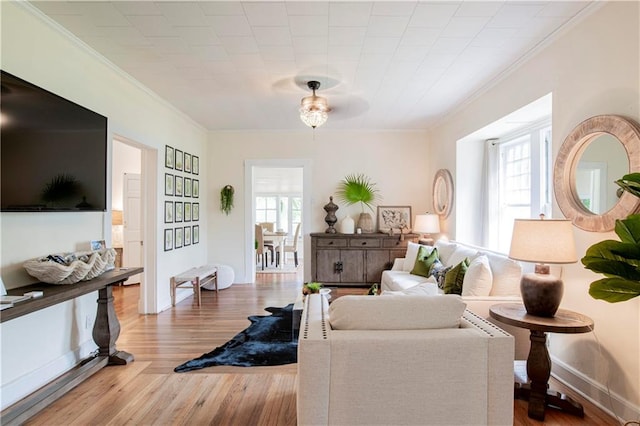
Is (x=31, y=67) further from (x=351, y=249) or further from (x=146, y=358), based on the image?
(x=351, y=249)

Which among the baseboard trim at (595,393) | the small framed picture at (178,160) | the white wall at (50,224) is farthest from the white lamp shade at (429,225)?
the white wall at (50,224)

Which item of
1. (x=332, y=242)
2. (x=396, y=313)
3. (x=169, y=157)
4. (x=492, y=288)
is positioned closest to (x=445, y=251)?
(x=492, y=288)

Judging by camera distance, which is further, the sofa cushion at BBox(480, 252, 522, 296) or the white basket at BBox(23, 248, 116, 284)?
the sofa cushion at BBox(480, 252, 522, 296)

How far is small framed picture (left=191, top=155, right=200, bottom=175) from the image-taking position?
5473 mm

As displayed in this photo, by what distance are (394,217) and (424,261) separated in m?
1.83

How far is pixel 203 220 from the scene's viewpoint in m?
5.96

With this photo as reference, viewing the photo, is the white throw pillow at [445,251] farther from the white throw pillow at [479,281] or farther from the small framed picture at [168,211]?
the small framed picture at [168,211]

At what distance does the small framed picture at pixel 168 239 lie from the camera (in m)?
4.52

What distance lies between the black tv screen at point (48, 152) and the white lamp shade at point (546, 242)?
3335 millimetres

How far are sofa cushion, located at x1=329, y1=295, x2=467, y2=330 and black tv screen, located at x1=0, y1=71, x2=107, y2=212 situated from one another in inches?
A: 86.1

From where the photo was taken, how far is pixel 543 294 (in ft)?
7.23

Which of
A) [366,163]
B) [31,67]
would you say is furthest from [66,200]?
[366,163]

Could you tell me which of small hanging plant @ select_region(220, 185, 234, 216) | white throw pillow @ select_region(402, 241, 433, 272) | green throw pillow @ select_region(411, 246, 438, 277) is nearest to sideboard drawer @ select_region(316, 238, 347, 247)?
white throw pillow @ select_region(402, 241, 433, 272)

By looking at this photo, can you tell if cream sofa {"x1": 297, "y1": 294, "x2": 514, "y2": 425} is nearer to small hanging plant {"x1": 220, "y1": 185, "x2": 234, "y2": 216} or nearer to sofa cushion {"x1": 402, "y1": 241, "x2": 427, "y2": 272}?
sofa cushion {"x1": 402, "y1": 241, "x2": 427, "y2": 272}
